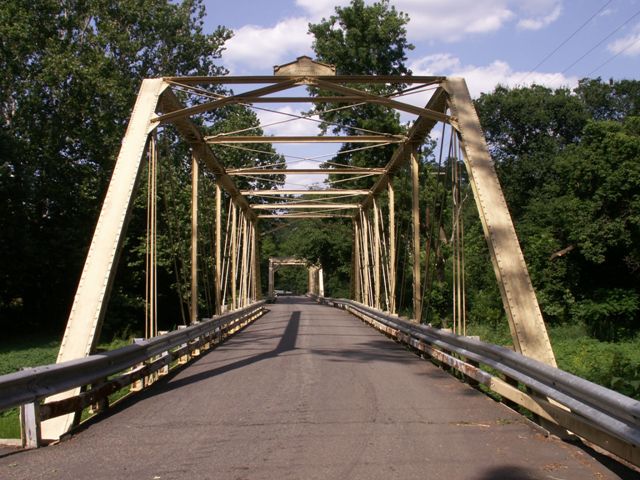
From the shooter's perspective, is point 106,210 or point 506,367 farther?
point 106,210

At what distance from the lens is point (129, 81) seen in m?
33.8

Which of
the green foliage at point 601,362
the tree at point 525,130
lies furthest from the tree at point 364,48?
the green foliage at point 601,362

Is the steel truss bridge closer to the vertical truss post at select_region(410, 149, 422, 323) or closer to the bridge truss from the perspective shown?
the bridge truss

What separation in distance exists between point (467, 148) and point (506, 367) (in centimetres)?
375

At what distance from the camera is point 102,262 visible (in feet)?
29.0

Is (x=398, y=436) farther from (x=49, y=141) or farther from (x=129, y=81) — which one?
(x=129, y=81)

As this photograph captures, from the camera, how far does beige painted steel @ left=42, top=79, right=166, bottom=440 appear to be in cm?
785

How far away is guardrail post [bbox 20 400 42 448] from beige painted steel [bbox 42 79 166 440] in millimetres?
195

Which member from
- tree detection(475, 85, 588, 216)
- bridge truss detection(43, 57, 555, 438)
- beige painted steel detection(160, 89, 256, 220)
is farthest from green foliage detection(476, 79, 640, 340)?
beige painted steel detection(160, 89, 256, 220)

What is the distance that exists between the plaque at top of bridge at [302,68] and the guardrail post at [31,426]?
26.9ft

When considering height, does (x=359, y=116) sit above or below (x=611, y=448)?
above

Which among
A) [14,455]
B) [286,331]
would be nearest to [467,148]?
[14,455]

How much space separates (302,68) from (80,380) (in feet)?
24.9

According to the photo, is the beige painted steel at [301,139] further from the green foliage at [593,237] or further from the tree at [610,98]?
the tree at [610,98]
